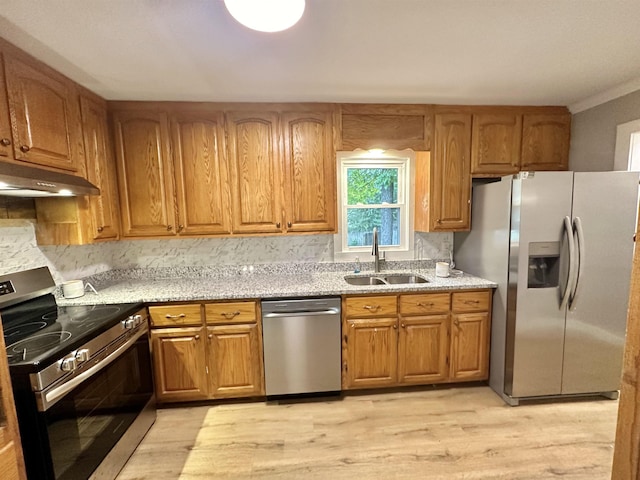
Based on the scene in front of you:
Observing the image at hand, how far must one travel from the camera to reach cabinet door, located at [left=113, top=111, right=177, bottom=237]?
91.2 inches

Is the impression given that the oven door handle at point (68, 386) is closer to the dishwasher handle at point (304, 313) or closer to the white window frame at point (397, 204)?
the dishwasher handle at point (304, 313)

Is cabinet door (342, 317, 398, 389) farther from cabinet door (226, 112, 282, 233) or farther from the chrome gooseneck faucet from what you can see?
cabinet door (226, 112, 282, 233)

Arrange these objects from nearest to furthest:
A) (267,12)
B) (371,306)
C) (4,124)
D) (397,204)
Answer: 1. (267,12)
2. (4,124)
3. (371,306)
4. (397,204)

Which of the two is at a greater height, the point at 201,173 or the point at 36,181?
the point at 201,173

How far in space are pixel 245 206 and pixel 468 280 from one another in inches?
77.4

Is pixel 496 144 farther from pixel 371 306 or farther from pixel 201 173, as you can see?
pixel 201 173

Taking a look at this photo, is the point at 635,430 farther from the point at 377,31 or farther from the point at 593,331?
the point at 593,331

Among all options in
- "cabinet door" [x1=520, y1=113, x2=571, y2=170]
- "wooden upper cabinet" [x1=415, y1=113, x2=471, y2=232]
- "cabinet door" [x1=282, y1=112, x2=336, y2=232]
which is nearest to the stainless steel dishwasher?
"cabinet door" [x1=282, y1=112, x2=336, y2=232]

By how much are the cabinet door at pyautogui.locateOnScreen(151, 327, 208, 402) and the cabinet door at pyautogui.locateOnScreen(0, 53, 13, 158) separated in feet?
4.47

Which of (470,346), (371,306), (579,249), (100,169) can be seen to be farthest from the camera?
(470,346)

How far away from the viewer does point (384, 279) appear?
8.94ft

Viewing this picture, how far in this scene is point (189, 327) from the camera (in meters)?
2.18

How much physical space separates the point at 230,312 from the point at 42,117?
5.43ft

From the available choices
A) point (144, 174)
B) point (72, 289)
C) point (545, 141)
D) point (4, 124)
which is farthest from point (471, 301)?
point (4, 124)
